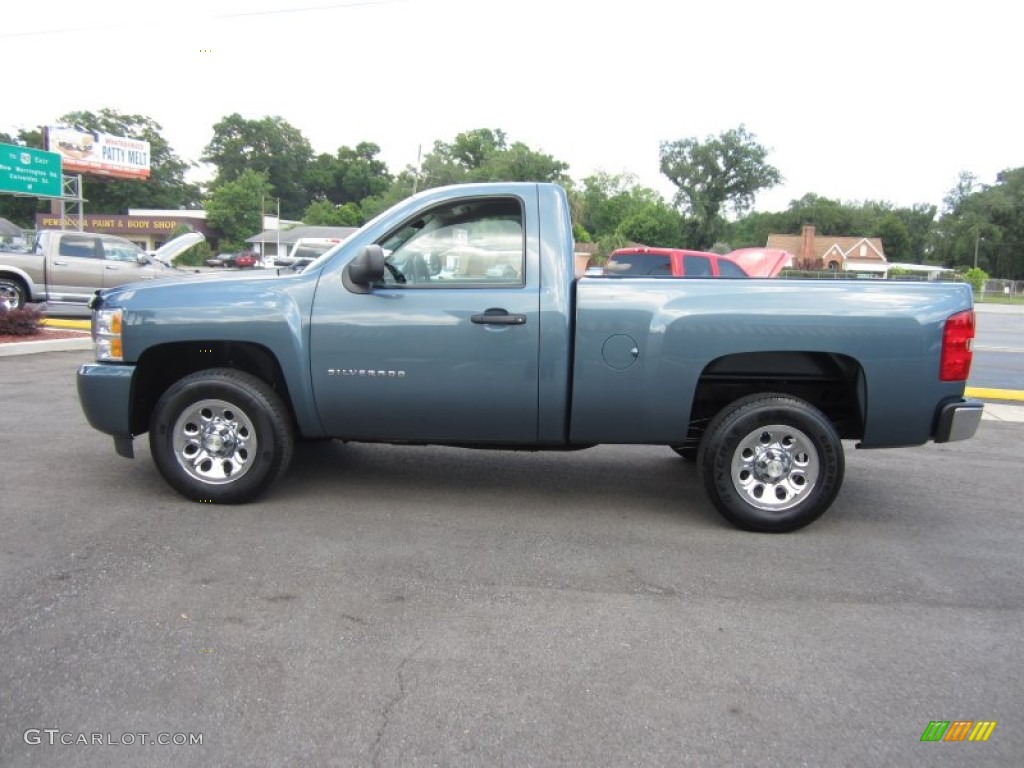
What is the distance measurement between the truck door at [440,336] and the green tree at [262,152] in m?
111

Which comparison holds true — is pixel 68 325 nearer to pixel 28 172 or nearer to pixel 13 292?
pixel 13 292

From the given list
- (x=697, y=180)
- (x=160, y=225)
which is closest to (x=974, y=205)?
(x=697, y=180)

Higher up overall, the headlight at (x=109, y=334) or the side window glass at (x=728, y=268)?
the side window glass at (x=728, y=268)

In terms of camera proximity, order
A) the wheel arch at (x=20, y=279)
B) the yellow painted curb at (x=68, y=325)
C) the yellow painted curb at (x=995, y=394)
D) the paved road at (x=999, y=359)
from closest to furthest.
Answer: the yellow painted curb at (x=995, y=394) < the paved road at (x=999, y=359) < the yellow painted curb at (x=68, y=325) < the wheel arch at (x=20, y=279)

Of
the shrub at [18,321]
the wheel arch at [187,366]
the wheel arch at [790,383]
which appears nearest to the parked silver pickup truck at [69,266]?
the shrub at [18,321]

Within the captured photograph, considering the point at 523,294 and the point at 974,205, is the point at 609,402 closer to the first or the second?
the point at 523,294

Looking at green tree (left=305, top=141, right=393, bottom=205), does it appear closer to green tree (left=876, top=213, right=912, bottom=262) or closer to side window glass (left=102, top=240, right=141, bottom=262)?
green tree (left=876, top=213, right=912, bottom=262)

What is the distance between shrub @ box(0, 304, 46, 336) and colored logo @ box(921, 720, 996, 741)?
1288 cm

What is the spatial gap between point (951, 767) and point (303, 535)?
3.22m

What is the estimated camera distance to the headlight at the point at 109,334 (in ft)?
15.4

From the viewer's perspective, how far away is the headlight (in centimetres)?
470

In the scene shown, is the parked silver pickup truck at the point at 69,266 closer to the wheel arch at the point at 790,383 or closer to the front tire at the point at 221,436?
the front tire at the point at 221,436

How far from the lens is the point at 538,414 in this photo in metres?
4.59

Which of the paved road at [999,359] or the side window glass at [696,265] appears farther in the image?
the side window glass at [696,265]
